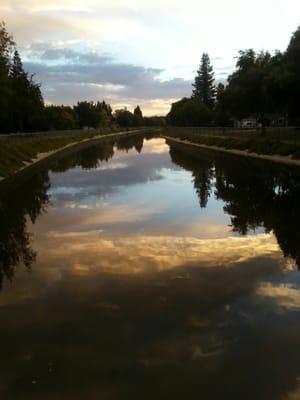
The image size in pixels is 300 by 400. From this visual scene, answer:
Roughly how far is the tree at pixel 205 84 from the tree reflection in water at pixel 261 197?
4567 inches

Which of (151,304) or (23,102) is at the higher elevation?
(23,102)

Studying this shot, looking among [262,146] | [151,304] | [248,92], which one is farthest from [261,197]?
[248,92]

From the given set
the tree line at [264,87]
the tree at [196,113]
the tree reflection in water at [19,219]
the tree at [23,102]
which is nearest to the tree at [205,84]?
the tree at [196,113]

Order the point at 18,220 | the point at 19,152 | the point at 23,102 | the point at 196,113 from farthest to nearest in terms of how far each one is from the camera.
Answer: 1. the point at 196,113
2. the point at 23,102
3. the point at 19,152
4. the point at 18,220

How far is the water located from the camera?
7055 millimetres

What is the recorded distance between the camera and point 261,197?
2564cm

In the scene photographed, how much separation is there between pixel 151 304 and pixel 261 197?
54.2ft

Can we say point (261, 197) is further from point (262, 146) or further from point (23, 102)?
point (23, 102)

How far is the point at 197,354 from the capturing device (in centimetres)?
779

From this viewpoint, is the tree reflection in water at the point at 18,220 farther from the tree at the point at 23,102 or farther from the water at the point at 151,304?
the tree at the point at 23,102

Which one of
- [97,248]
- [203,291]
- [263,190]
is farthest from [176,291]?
[263,190]

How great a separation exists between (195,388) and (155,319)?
2.53 meters

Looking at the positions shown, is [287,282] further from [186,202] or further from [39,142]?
[39,142]

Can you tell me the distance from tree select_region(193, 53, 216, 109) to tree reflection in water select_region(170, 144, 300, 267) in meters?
116
